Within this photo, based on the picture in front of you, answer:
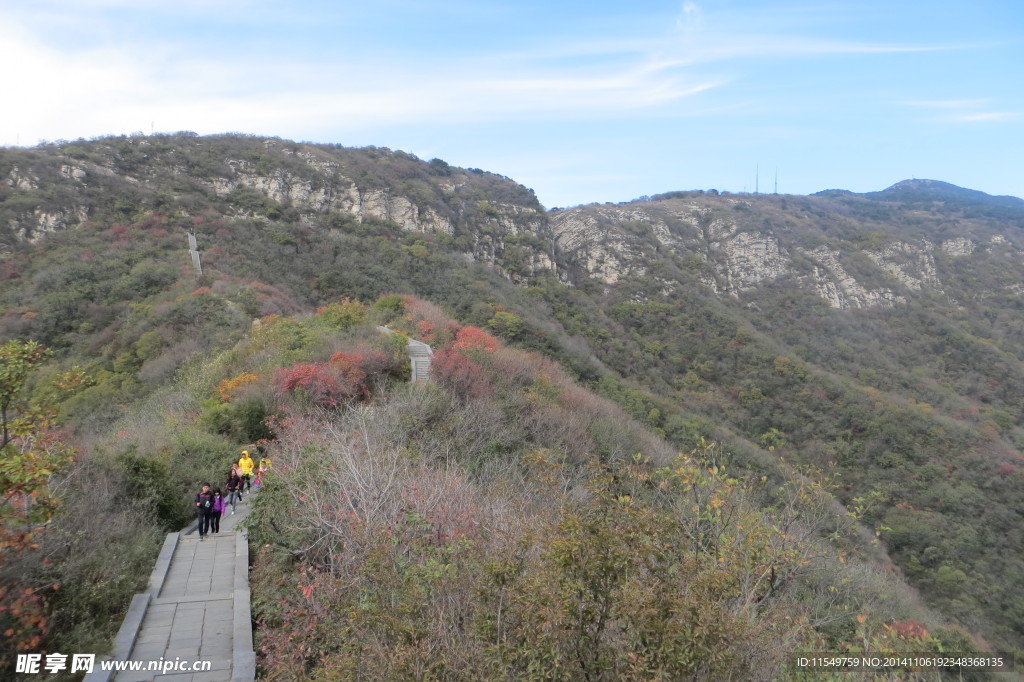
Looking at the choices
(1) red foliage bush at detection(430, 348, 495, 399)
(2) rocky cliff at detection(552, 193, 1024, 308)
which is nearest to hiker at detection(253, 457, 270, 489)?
(1) red foliage bush at detection(430, 348, 495, 399)

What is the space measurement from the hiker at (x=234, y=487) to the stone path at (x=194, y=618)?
66.7 inches

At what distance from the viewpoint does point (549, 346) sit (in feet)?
109

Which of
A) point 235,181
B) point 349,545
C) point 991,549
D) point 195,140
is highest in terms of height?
point 195,140

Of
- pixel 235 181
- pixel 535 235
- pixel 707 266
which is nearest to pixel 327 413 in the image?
pixel 235 181

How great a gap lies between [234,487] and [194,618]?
4277 millimetres

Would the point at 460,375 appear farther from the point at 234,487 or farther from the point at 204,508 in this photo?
the point at 204,508

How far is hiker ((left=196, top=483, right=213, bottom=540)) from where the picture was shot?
908cm

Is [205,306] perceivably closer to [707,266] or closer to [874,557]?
[874,557]

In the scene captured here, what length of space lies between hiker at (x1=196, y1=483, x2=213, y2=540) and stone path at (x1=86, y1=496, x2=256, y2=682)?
1.07ft

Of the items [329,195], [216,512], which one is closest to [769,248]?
[329,195]

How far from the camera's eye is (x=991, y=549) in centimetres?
2205

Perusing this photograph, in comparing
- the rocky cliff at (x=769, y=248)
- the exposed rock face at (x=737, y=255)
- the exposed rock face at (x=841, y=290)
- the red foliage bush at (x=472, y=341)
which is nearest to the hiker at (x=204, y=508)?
the red foliage bush at (x=472, y=341)

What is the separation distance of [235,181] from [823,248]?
6649 cm

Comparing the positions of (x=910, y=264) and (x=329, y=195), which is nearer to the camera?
(x=329, y=195)
